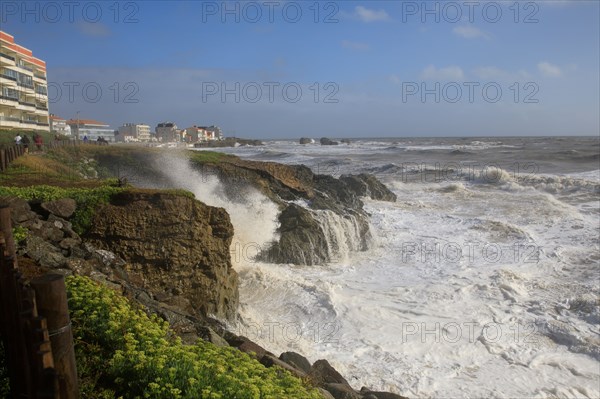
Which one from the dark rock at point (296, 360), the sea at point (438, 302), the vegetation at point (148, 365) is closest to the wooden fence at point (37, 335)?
the vegetation at point (148, 365)

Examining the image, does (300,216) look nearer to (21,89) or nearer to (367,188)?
(367,188)

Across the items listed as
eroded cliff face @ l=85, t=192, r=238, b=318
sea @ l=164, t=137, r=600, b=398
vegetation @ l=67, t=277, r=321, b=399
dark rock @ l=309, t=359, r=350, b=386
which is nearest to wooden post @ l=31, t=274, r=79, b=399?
vegetation @ l=67, t=277, r=321, b=399

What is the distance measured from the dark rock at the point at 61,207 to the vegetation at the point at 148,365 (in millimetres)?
4168

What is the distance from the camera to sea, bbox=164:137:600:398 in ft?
28.8

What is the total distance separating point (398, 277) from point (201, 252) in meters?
6.38

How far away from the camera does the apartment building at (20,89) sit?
43.1m

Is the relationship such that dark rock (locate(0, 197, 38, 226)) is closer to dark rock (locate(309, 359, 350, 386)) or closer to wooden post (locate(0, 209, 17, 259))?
wooden post (locate(0, 209, 17, 259))

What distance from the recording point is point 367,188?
2641cm

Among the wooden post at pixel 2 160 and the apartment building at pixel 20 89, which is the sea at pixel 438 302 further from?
the apartment building at pixel 20 89

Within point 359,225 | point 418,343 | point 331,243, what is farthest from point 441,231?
point 418,343

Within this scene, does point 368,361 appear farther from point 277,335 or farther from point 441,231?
point 441,231

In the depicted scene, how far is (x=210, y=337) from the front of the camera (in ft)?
20.2

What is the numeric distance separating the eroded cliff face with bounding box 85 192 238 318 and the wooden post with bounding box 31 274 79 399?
223 inches

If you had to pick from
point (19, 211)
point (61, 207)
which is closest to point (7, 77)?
point (61, 207)
